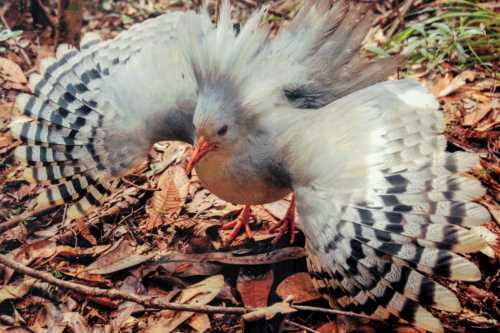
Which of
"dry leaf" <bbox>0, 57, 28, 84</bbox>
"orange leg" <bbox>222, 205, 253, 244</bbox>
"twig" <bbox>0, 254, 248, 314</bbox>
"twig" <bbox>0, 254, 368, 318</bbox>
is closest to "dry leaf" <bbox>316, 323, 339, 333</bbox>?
"twig" <bbox>0, 254, 368, 318</bbox>

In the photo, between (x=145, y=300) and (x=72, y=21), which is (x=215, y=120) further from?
(x=72, y=21)

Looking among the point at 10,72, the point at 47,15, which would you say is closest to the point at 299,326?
the point at 10,72

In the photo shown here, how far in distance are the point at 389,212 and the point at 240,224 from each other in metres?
1.32

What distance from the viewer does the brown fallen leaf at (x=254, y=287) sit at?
114 inches

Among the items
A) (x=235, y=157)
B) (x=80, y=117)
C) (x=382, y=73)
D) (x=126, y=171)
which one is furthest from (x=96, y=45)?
(x=382, y=73)

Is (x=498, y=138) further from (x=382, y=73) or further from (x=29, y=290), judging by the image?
(x=29, y=290)

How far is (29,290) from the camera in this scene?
9.99ft

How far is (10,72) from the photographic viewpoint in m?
4.49

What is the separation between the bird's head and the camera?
2.78 meters

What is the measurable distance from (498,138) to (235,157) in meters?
1.87

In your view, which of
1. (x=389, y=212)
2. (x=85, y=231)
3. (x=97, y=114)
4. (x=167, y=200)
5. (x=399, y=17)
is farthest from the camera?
(x=399, y=17)

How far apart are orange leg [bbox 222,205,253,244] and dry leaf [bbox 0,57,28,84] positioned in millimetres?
2164

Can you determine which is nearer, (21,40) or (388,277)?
(388,277)

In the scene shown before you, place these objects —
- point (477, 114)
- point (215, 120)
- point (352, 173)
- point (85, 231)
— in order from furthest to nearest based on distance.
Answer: point (477, 114) < point (85, 231) < point (215, 120) < point (352, 173)
